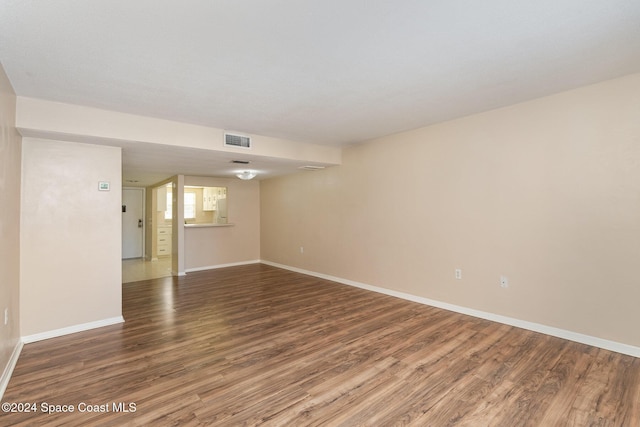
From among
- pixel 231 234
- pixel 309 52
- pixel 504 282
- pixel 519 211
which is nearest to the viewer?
pixel 309 52

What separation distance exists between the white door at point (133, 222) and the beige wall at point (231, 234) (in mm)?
3089

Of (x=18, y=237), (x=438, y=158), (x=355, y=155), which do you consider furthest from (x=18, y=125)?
(x=438, y=158)

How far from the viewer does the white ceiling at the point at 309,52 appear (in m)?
1.60

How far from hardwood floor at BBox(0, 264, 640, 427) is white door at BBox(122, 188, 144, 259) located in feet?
18.5

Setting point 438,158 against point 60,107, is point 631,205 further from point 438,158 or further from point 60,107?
point 60,107

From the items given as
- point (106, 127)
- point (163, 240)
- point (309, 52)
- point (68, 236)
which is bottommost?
point (163, 240)

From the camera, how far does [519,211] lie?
10.2 feet

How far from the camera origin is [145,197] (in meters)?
8.60

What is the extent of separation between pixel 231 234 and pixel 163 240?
2.65m

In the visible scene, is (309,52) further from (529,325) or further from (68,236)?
(529,325)

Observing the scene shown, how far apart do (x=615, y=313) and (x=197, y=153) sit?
4692mm

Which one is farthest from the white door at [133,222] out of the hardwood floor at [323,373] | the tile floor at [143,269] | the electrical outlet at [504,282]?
the electrical outlet at [504,282]

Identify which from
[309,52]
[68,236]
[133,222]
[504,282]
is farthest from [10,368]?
[133,222]

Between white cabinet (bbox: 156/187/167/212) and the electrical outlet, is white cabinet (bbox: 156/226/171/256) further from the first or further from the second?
the electrical outlet
